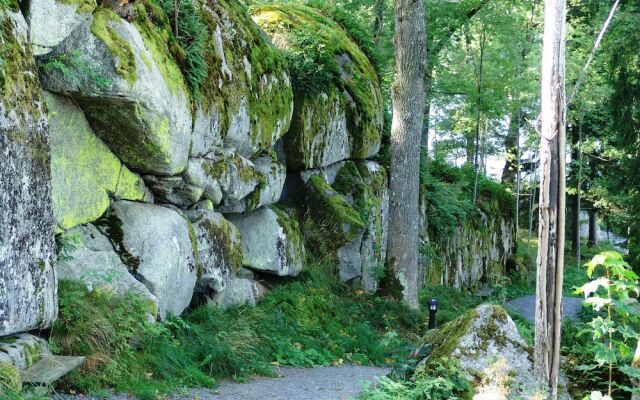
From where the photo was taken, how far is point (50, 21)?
252 inches

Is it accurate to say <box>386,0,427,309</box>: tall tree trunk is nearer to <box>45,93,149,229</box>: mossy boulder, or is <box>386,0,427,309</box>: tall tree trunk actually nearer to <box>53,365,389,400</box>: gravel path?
<box>53,365,389,400</box>: gravel path

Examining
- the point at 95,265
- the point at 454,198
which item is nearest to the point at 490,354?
the point at 95,265

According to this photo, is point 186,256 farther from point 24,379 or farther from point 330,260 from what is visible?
point 330,260

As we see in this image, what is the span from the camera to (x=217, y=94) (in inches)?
377

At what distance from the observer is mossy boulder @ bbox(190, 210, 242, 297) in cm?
901

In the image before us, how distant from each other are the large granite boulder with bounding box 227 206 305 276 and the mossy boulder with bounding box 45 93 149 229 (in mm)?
3432

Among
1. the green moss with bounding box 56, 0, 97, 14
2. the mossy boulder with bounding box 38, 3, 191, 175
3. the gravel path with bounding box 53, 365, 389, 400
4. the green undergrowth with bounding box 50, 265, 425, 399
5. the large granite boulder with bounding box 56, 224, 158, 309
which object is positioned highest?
the green moss with bounding box 56, 0, 97, 14

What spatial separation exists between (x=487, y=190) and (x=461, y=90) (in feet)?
15.1

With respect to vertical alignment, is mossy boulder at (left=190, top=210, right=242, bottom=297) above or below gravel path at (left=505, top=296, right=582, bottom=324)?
above

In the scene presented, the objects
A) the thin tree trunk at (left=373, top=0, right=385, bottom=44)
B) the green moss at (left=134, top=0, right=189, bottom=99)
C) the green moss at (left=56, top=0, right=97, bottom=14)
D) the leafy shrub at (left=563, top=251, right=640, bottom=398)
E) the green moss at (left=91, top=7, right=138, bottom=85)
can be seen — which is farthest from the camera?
the thin tree trunk at (left=373, top=0, right=385, bottom=44)

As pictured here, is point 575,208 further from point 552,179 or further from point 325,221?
point 552,179

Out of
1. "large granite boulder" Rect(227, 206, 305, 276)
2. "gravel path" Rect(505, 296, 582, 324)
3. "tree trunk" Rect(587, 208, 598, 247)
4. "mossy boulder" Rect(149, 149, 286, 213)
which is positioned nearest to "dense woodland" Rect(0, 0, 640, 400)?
"large granite boulder" Rect(227, 206, 305, 276)

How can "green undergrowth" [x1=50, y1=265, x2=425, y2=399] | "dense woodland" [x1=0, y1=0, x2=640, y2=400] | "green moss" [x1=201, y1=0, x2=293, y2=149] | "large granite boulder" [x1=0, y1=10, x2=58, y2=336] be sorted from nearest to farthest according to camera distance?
"large granite boulder" [x1=0, y1=10, x2=58, y2=336]
"dense woodland" [x1=0, y1=0, x2=640, y2=400]
"green undergrowth" [x1=50, y1=265, x2=425, y2=399]
"green moss" [x1=201, y1=0, x2=293, y2=149]

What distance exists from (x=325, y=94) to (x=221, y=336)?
6613mm
